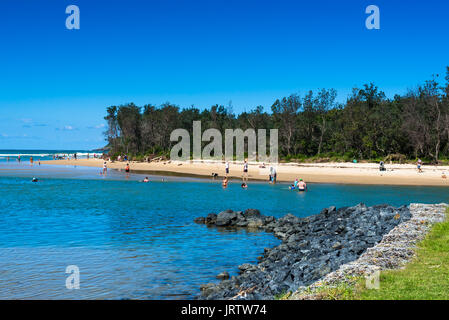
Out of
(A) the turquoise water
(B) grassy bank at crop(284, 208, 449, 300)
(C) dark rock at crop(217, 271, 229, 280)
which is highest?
(B) grassy bank at crop(284, 208, 449, 300)

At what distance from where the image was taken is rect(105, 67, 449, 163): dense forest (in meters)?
66.8

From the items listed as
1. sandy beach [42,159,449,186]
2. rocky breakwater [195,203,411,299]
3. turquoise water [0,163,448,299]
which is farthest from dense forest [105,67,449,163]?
rocky breakwater [195,203,411,299]

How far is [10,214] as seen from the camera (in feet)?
97.8

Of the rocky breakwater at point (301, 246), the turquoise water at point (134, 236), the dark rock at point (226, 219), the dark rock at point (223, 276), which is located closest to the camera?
the rocky breakwater at point (301, 246)

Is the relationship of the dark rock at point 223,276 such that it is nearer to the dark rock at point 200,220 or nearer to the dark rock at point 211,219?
the dark rock at point 211,219

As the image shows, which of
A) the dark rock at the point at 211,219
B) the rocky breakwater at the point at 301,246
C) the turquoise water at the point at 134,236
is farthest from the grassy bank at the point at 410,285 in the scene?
the dark rock at the point at 211,219

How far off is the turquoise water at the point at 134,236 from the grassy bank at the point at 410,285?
5488 millimetres

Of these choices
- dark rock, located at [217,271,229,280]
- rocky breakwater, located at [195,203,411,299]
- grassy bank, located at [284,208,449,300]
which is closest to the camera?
grassy bank, located at [284,208,449,300]

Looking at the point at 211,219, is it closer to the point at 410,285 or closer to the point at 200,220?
the point at 200,220

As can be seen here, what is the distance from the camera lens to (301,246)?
17625 millimetres

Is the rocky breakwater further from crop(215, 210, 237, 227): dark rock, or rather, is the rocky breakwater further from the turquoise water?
the turquoise water

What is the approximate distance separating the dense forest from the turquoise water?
989 inches

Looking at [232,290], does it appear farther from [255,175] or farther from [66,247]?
[255,175]

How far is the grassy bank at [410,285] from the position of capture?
880cm
